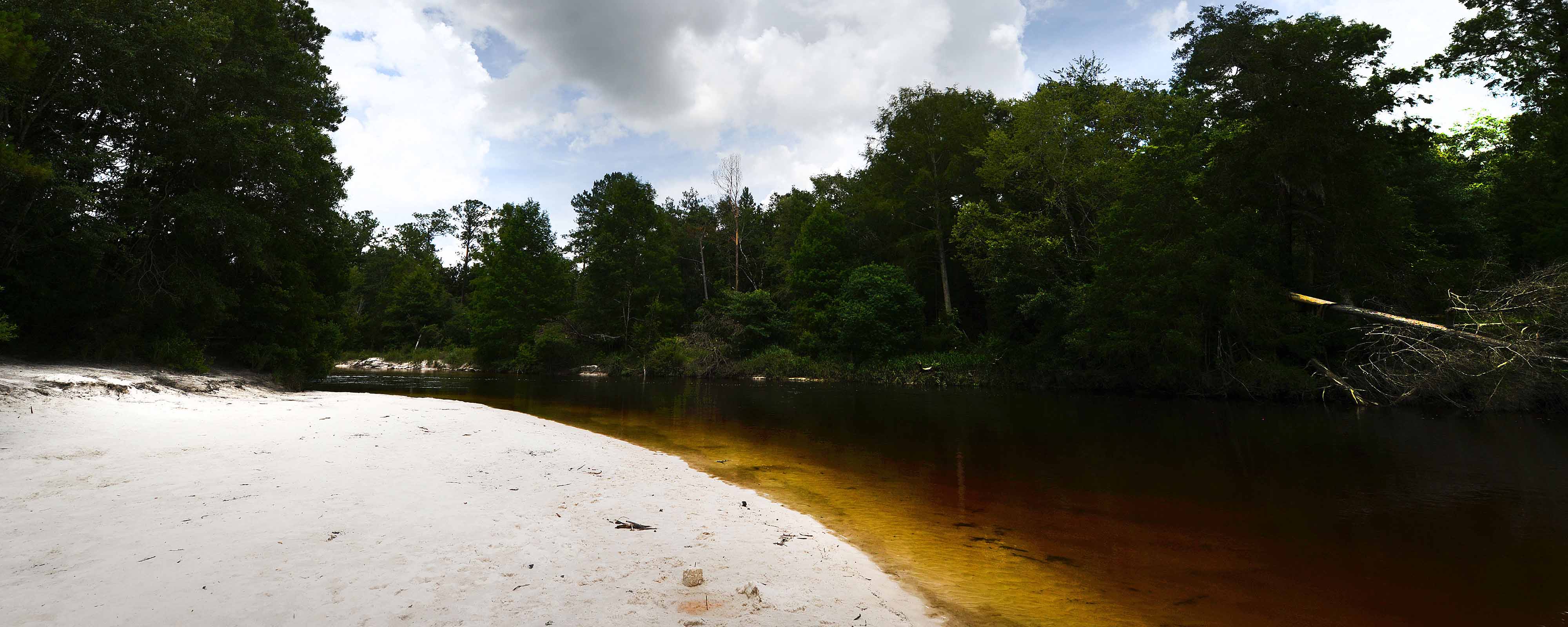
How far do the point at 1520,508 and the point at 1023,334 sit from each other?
859 inches

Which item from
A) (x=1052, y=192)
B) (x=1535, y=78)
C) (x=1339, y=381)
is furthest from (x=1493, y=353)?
(x=1052, y=192)

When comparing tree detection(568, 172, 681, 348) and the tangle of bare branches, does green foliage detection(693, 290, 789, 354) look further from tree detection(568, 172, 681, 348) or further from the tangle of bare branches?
the tangle of bare branches

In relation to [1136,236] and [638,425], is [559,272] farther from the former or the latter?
[1136,236]

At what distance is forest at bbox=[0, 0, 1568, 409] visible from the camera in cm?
1216

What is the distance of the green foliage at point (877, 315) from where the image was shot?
105 feet

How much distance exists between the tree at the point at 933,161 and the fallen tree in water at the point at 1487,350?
18208 mm

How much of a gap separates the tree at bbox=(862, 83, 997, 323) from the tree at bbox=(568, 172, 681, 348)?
15.5 m

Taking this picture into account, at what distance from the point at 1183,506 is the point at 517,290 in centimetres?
4056

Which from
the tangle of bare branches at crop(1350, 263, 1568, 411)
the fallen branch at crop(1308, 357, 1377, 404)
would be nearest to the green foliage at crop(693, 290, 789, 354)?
the fallen branch at crop(1308, 357, 1377, 404)

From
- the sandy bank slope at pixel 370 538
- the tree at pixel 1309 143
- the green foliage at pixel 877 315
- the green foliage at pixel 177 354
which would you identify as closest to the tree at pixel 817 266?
the green foliage at pixel 877 315

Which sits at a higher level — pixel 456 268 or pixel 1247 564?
pixel 456 268

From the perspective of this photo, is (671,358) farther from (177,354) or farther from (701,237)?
(177,354)

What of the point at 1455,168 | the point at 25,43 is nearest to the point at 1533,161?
the point at 1455,168

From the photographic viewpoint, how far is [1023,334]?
28.5m
